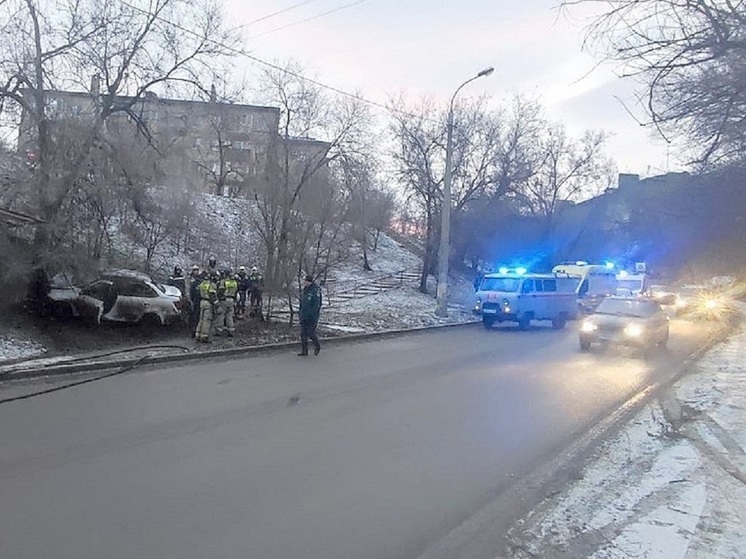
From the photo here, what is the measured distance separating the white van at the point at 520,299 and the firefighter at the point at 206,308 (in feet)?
39.5

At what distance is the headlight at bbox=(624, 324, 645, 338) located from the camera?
1903cm

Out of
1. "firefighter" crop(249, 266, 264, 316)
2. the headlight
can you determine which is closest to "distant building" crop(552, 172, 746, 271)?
the headlight

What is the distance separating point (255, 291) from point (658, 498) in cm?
1593

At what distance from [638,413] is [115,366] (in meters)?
9.48

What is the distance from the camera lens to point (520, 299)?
85.6 ft

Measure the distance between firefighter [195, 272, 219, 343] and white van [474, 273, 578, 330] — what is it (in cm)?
1203

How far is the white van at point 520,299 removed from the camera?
26078 millimetres

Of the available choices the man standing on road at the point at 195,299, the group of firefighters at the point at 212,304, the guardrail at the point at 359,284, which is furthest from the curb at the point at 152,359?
the guardrail at the point at 359,284

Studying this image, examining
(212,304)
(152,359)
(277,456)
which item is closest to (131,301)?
(212,304)

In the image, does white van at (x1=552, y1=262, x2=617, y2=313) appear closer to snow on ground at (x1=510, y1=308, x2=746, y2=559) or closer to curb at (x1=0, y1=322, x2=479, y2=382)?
curb at (x1=0, y1=322, x2=479, y2=382)

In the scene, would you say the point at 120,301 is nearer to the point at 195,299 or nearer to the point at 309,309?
the point at 195,299

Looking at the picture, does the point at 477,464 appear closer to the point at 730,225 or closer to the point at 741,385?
the point at 741,385

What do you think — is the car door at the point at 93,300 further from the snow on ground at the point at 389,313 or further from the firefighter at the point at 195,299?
the snow on ground at the point at 389,313

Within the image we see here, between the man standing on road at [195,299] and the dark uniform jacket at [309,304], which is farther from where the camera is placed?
the man standing on road at [195,299]
